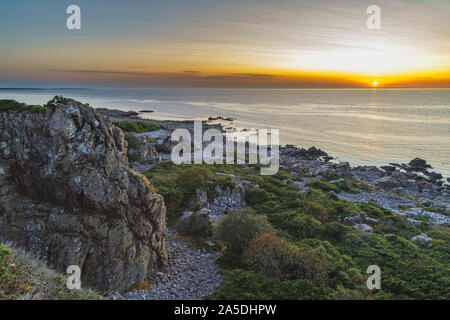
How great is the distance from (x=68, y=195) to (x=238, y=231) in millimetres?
7845

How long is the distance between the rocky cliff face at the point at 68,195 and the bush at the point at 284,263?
4757mm

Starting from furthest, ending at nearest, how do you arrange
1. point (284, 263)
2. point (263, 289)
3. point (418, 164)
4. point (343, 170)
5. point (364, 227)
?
point (418, 164), point (343, 170), point (364, 227), point (284, 263), point (263, 289)

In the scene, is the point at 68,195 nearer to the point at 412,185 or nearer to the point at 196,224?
the point at 196,224

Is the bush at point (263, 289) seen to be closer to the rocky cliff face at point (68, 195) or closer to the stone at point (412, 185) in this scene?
the rocky cliff face at point (68, 195)

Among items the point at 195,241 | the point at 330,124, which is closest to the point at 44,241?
the point at 195,241

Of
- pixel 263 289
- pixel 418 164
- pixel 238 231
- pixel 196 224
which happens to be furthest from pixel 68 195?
pixel 418 164

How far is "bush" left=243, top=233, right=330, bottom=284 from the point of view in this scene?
11.5 meters

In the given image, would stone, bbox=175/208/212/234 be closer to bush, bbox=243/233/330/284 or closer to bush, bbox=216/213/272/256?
bush, bbox=216/213/272/256

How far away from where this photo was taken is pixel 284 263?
39.2ft

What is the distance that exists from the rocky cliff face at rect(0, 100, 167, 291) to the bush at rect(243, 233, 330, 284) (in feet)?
15.6

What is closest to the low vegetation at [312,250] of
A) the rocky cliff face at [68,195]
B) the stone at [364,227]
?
the stone at [364,227]

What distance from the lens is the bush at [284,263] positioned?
11.5m

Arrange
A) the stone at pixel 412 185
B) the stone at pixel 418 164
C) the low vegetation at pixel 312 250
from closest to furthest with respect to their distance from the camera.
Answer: the low vegetation at pixel 312 250 → the stone at pixel 412 185 → the stone at pixel 418 164

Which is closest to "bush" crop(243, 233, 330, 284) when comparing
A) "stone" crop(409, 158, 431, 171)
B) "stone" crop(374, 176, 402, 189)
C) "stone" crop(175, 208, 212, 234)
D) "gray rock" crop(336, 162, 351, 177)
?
"stone" crop(175, 208, 212, 234)
